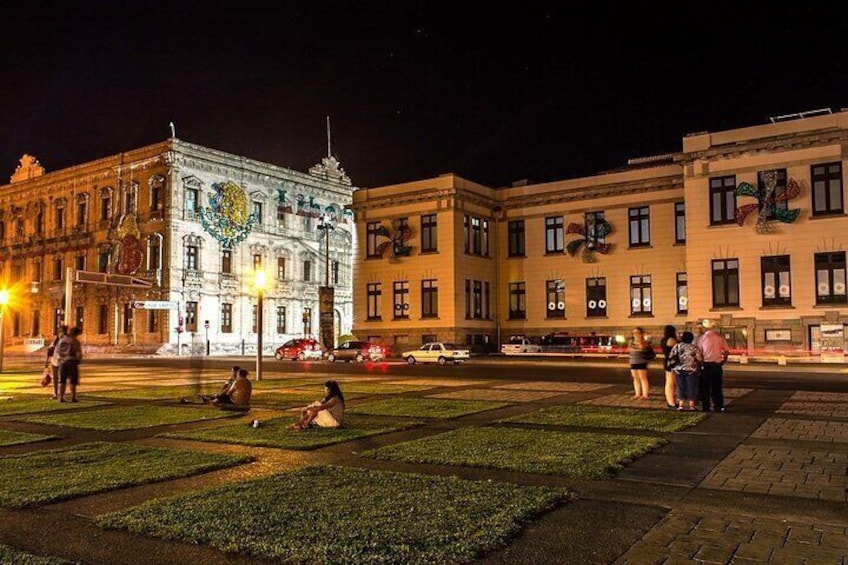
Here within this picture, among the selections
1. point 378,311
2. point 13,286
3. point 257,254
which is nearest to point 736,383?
point 378,311

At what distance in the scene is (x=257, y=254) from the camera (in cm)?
7081

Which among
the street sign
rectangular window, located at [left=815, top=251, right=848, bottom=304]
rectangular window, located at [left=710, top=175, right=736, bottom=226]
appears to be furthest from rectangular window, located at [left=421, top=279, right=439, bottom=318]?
rectangular window, located at [left=815, top=251, right=848, bottom=304]

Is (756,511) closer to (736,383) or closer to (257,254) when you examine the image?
(736,383)

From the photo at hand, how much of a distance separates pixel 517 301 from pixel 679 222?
40.8ft

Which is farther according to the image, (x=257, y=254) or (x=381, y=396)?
(x=257, y=254)

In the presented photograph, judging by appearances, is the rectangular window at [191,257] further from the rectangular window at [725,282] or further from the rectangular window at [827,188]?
the rectangular window at [827,188]

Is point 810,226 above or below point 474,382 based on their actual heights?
above

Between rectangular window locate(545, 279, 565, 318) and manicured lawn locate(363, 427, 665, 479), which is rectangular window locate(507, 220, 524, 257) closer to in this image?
rectangular window locate(545, 279, 565, 318)

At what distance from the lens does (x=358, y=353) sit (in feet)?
148

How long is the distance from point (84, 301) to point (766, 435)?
67.9m

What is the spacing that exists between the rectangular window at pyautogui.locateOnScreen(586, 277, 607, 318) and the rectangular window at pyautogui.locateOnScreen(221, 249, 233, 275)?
3380 centimetres

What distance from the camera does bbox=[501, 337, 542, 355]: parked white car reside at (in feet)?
154

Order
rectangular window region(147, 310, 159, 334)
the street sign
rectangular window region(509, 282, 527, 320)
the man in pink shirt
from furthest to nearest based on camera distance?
rectangular window region(147, 310, 159, 334) → the street sign → rectangular window region(509, 282, 527, 320) → the man in pink shirt

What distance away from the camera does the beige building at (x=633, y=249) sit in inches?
1553
